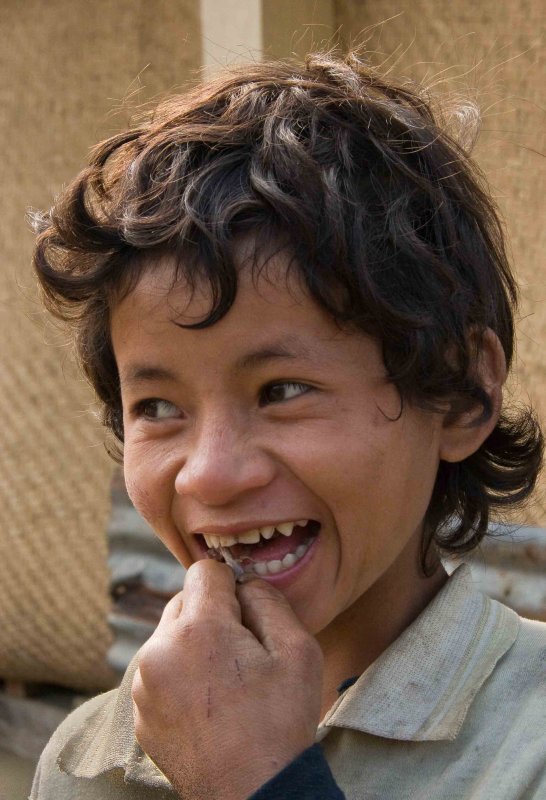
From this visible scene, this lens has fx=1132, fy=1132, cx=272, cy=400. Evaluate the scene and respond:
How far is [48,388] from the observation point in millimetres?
3412

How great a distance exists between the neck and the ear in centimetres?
18

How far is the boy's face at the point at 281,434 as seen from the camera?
141 centimetres

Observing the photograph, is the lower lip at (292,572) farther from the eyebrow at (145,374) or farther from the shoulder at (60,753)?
the shoulder at (60,753)

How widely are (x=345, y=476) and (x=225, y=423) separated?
165 mm

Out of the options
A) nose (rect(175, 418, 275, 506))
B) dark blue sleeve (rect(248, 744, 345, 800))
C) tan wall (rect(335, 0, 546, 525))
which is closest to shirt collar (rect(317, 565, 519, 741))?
dark blue sleeve (rect(248, 744, 345, 800))

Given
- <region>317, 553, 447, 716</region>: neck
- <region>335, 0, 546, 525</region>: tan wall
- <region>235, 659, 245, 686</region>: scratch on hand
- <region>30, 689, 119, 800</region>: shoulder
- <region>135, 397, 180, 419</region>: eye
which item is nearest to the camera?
<region>235, 659, 245, 686</region>: scratch on hand

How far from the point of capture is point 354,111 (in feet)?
5.31

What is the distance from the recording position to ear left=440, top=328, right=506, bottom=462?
1.63m

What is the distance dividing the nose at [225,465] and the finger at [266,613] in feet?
0.39

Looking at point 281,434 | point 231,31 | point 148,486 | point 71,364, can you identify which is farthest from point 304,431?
point 71,364

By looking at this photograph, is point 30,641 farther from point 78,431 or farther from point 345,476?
point 345,476

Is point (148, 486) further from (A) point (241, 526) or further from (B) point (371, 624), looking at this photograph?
(B) point (371, 624)

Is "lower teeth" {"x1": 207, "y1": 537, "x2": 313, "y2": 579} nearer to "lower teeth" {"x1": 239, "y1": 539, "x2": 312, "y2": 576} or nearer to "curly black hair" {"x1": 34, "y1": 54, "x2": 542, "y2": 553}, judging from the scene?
"lower teeth" {"x1": 239, "y1": 539, "x2": 312, "y2": 576}

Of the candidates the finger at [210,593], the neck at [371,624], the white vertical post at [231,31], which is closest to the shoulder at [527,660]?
the neck at [371,624]
